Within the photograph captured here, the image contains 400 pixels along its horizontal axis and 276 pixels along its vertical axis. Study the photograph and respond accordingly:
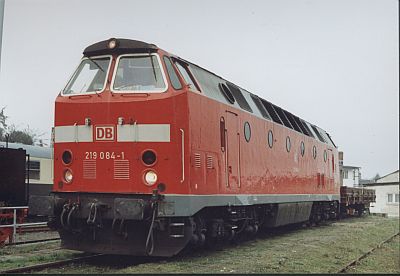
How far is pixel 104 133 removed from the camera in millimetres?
9656

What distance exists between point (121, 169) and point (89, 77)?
6.62 feet

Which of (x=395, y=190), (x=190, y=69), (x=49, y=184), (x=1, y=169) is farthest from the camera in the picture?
(x=395, y=190)

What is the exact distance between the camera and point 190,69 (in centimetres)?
1069

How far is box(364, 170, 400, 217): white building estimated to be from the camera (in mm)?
51094

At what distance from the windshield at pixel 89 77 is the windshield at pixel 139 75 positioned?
0.31 metres

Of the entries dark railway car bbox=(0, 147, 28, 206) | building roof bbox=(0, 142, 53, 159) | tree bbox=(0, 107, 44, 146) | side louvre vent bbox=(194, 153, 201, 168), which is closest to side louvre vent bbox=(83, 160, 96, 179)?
side louvre vent bbox=(194, 153, 201, 168)

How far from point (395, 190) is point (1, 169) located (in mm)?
44263

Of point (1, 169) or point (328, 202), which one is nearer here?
point (1, 169)

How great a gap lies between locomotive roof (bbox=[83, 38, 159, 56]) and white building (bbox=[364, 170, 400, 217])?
44409 millimetres

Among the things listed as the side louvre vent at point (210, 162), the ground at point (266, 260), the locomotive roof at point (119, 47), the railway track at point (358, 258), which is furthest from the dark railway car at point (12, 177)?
the railway track at point (358, 258)

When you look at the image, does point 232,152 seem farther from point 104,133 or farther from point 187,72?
point 104,133

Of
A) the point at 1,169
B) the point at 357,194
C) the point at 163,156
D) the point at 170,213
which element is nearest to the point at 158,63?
the point at 163,156

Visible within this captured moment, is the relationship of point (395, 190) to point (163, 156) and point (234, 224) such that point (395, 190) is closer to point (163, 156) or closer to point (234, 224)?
point (234, 224)

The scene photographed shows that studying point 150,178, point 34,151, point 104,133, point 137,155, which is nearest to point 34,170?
point 34,151
